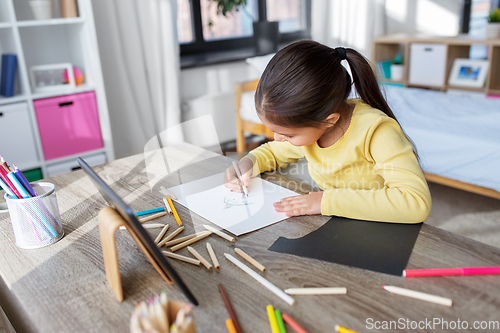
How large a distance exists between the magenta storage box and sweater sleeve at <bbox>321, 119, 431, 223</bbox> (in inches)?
68.4

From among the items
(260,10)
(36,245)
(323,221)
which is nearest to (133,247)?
(36,245)

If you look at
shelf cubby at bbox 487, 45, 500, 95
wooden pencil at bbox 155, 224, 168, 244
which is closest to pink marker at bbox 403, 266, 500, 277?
wooden pencil at bbox 155, 224, 168, 244

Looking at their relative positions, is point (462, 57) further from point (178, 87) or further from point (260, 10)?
point (178, 87)

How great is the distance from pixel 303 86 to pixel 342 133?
0.21 m

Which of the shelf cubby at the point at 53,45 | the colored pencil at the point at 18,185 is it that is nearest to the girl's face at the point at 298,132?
the colored pencil at the point at 18,185

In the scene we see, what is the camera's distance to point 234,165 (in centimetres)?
108

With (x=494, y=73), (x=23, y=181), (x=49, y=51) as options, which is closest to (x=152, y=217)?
(x=23, y=181)

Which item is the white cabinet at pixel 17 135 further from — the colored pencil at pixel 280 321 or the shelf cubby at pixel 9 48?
the colored pencil at pixel 280 321

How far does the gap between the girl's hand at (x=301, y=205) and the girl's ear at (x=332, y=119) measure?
17cm

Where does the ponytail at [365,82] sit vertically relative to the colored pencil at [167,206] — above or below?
above

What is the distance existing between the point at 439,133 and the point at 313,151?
1.14m

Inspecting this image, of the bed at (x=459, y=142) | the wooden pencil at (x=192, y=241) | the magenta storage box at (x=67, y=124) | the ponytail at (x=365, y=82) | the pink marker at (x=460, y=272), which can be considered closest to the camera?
the pink marker at (x=460, y=272)

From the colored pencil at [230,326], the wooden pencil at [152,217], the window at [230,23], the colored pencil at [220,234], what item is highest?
the window at [230,23]

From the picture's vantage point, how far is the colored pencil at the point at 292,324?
54 centimetres
